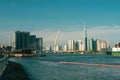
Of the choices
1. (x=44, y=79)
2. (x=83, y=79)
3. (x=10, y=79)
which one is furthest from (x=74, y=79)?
(x=10, y=79)

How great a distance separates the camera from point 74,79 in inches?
1683

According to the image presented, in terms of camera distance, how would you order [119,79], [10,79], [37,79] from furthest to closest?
[37,79], [119,79], [10,79]

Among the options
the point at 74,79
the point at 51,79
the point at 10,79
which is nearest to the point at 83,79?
the point at 74,79

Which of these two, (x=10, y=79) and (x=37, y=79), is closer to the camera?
(x=10, y=79)

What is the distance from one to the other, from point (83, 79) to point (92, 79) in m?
1.47

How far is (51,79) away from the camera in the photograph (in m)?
43.2

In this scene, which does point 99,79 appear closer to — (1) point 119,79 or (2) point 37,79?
(1) point 119,79

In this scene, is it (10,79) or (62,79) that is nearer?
(10,79)

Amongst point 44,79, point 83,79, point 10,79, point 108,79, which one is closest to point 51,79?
point 44,79

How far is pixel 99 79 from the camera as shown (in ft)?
138

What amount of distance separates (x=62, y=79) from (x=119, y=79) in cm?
817

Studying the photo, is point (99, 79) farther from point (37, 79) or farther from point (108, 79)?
point (37, 79)

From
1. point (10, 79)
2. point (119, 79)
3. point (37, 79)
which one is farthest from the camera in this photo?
point (37, 79)

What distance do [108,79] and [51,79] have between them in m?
8.37
